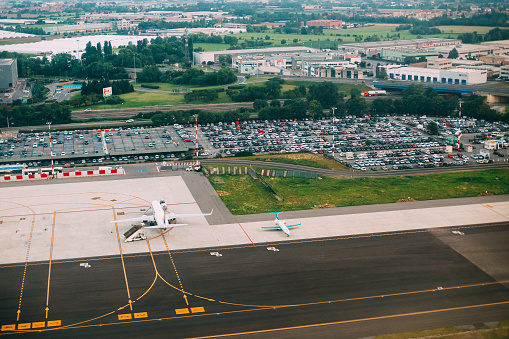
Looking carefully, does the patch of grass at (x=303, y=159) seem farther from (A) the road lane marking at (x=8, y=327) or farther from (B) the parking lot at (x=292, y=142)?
(A) the road lane marking at (x=8, y=327)

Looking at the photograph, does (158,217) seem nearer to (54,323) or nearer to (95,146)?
(54,323)

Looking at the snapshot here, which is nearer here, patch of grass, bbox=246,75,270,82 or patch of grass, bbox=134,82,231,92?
patch of grass, bbox=134,82,231,92

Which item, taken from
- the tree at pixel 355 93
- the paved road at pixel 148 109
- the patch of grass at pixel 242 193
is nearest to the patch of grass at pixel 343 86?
the tree at pixel 355 93

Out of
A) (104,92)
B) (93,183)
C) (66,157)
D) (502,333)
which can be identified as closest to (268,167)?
(93,183)

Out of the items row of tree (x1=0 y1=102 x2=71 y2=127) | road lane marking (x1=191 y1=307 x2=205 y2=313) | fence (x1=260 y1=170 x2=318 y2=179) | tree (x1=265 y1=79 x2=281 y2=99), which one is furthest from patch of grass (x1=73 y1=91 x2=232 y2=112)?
road lane marking (x1=191 y1=307 x2=205 y2=313)

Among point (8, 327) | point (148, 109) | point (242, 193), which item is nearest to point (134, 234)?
point (8, 327)

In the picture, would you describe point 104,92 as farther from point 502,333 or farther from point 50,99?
point 502,333

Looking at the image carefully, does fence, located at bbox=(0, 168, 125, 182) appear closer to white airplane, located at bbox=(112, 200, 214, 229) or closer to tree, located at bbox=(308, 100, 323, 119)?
white airplane, located at bbox=(112, 200, 214, 229)

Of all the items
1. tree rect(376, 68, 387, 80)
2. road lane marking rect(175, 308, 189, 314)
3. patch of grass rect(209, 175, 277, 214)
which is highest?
tree rect(376, 68, 387, 80)
